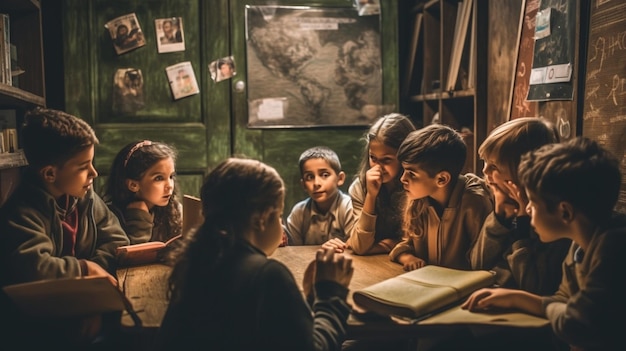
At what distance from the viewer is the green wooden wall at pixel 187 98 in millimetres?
3906

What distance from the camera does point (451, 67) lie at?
347 cm

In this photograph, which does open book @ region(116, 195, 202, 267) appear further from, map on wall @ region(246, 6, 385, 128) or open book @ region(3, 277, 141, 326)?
map on wall @ region(246, 6, 385, 128)

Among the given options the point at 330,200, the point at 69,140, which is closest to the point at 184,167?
the point at 330,200

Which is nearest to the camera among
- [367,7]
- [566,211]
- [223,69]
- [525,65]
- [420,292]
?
[566,211]

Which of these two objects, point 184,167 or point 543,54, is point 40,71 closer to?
point 184,167

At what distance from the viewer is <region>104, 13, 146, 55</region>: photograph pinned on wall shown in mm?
3898

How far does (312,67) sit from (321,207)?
144cm

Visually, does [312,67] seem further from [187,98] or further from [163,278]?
[163,278]

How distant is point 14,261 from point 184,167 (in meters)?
2.35

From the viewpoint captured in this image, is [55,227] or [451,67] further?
[451,67]

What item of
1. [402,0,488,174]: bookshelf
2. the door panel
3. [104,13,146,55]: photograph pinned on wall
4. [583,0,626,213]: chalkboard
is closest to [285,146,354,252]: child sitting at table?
[402,0,488,174]: bookshelf

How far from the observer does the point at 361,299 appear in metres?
1.55

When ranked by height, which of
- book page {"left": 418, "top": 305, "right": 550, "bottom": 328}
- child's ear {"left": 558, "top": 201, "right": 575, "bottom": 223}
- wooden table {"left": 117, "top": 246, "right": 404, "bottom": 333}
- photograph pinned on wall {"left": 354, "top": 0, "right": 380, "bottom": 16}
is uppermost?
photograph pinned on wall {"left": 354, "top": 0, "right": 380, "bottom": 16}

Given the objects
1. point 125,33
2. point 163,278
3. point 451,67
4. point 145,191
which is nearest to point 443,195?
point 163,278
